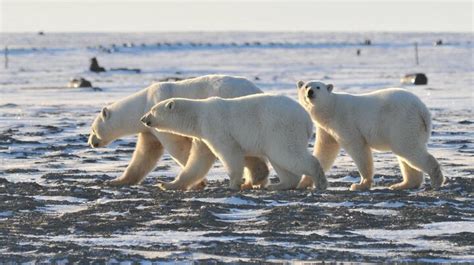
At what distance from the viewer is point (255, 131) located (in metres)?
11.6

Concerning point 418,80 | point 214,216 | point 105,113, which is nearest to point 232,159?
point 214,216

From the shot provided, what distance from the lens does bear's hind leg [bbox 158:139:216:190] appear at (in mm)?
11945

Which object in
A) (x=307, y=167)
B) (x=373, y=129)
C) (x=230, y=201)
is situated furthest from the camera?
(x=373, y=129)

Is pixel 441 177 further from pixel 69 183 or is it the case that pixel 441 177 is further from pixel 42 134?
pixel 42 134

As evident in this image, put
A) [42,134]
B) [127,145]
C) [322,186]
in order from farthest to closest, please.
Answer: [42,134]
[127,145]
[322,186]

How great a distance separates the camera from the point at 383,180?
12836 millimetres

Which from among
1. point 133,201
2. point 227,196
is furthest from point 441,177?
point 133,201

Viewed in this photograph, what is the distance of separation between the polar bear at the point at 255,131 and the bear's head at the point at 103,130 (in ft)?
5.03

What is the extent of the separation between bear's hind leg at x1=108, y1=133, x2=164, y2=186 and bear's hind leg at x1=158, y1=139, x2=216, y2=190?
71cm

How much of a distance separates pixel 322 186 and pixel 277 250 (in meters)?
3.72

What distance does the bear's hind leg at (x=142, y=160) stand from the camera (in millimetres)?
12773

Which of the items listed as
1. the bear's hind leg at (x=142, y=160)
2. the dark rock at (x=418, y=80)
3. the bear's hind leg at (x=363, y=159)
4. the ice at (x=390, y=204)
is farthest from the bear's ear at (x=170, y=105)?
the dark rock at (x=418, y=80)

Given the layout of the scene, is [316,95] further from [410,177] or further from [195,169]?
[195,169]

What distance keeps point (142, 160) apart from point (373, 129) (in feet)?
8.96
